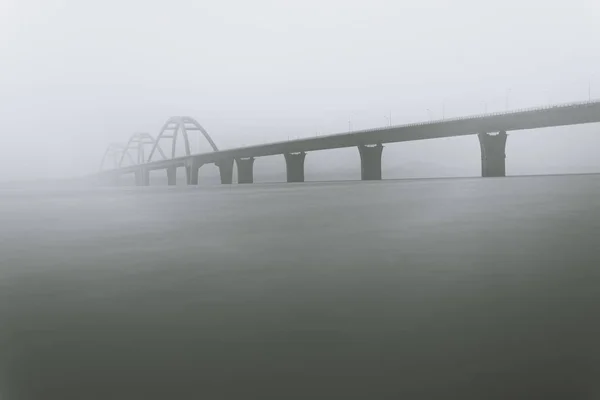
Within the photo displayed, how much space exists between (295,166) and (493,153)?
4405 centimetres

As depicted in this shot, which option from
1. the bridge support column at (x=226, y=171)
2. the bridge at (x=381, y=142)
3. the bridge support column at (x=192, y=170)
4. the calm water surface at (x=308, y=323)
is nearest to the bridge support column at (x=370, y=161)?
the bridge at (x=381, y=142)

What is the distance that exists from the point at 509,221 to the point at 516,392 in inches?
507

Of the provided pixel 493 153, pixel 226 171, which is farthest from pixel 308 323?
pixel 226 171

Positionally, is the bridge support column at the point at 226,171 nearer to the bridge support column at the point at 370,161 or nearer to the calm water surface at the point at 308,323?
the bridge support column at the point at 370,161

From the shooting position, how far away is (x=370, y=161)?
104 m

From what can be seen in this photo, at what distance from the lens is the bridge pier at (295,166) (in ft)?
382

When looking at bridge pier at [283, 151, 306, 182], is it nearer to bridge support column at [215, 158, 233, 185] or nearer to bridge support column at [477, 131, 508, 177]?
bridge support column at [215, 158, 233, 185]

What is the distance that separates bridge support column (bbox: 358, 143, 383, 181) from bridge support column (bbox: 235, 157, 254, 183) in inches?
1036

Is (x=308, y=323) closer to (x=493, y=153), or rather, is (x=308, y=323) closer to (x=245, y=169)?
(x=493, y=153)

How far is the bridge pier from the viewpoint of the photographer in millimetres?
116312

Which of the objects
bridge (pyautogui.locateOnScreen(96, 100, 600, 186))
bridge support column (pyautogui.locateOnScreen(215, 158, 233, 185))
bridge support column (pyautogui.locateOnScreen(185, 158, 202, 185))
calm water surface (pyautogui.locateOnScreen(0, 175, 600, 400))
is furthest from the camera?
bridge support column (pyautogui.locateOnScreen(215, 158, 233, 185))

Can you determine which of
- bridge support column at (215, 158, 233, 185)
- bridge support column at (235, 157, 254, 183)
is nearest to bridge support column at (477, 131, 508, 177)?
bridge support column at (235, 157, 254, 183)

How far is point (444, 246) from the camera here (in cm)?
1016

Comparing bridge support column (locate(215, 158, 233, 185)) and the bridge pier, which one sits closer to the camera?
the bridge pier
